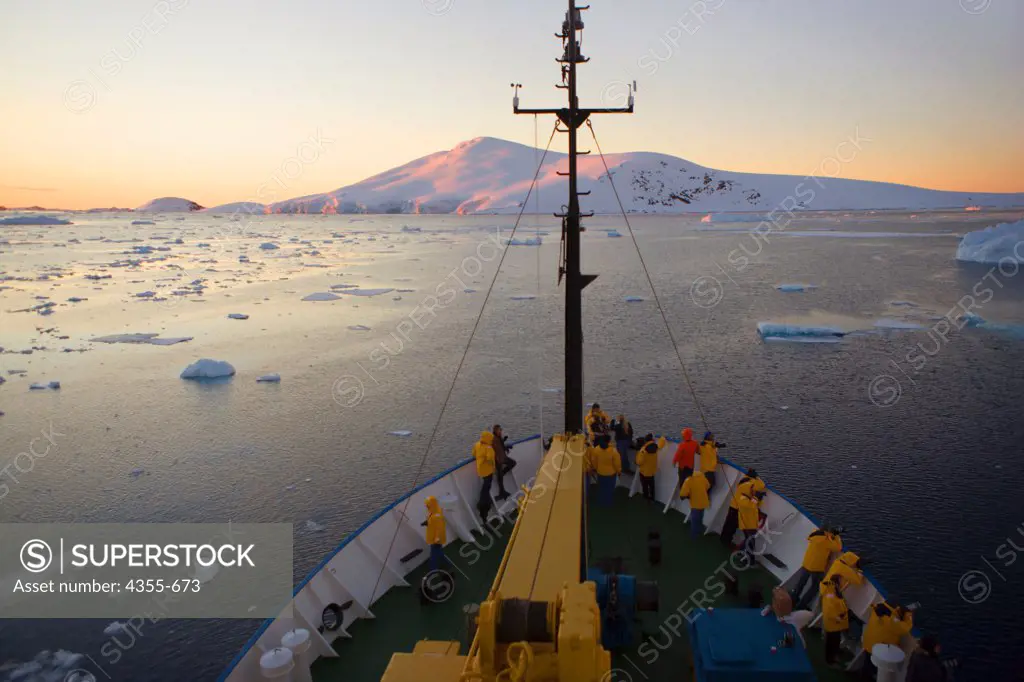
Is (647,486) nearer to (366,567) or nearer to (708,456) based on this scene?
(708,456)

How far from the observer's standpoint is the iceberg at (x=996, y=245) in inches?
2042

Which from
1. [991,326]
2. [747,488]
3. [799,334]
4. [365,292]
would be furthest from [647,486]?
[365,292]

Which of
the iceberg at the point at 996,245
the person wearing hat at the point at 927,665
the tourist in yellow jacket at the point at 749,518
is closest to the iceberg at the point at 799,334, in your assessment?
the tourist in yellow jacket at the point at 749,518

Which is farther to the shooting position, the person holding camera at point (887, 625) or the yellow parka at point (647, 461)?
the yellow parka at point (647, 461)

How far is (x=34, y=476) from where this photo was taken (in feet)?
49.9

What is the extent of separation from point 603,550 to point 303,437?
11.1m

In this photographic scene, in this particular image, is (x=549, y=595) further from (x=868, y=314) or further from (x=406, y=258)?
(x=406, y=258)

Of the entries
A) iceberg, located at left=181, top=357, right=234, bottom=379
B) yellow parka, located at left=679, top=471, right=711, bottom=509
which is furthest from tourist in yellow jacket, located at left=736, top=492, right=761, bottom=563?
iceberg, located at left=181, top=357, right=234, bottom=379

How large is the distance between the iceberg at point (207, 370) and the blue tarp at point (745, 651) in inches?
836

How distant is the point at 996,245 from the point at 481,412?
5467cm

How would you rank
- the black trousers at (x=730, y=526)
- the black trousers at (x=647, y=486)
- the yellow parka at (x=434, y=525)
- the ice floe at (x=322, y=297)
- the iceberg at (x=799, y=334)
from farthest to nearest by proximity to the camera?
the ice floe at (x=322, y=297)
the iceberg at (x=799, y=334)
the black trousers at (x=647, y=486)
the black trousers at (x=730, y=526)
the yellow parka at (x=434, y=525)

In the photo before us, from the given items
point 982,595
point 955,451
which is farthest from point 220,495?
point 955,451

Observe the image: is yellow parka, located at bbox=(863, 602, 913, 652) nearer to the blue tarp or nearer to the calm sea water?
the blue tarp

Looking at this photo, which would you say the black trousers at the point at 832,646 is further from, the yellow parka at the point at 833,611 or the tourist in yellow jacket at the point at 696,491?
the tourist in yellow jacket at the point at 696,491
